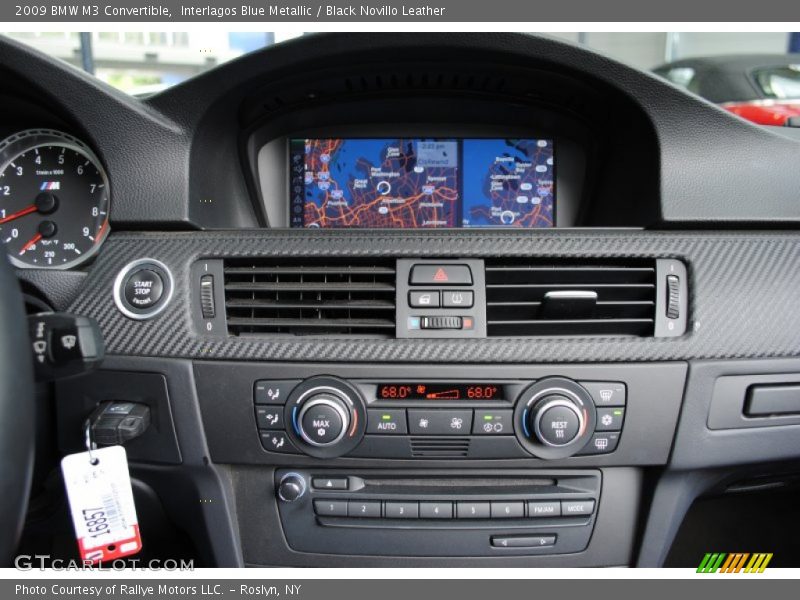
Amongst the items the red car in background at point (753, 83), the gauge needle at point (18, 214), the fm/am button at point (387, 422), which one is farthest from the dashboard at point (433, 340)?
the red car in background at point (753, 83)

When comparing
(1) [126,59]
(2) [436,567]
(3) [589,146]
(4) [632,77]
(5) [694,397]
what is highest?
(1) [126,59]

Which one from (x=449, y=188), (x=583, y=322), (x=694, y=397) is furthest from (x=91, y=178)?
(x=694, y=397)

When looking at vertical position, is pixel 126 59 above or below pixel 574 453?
above

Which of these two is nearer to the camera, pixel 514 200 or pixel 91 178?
pixel 91 178

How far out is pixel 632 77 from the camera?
1.25 metres

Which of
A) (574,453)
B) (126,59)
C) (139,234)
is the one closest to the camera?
(574,453)

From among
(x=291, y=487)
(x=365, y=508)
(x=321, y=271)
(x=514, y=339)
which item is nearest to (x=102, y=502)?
(x=291, y=487)

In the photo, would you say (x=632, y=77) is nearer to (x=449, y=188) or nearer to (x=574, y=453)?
(x=449, y=188)

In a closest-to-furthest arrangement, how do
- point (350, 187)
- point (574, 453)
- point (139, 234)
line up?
point (574, 453), point (139, 234), point (350, 187)

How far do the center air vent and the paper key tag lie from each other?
0.36 metres

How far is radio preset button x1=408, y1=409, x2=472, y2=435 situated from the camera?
47.8 inches

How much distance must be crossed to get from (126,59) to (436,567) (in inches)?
76.8

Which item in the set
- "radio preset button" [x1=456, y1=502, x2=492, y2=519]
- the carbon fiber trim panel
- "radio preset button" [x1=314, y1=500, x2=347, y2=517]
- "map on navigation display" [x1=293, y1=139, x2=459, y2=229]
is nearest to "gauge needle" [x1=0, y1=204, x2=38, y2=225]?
the carbon fiber trim panel

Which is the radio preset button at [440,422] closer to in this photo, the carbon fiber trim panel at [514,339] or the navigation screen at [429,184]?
the carbon fiber trim panel at [514,339]
